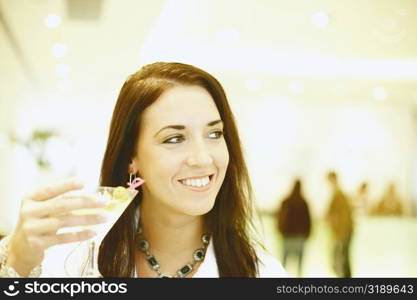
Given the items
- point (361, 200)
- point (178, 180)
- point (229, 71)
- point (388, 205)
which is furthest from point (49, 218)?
point (361, 200)

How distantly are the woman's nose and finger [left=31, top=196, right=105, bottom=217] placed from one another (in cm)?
32

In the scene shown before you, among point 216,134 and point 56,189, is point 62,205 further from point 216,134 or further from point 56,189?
point 216,134

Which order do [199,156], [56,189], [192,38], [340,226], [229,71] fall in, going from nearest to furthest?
[56,189] → [199,156] → [192,38] → [229,71] → [340,226]

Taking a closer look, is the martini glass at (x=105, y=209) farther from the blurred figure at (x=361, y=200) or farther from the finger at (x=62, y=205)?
the blurred figure at (x=361, y=200)

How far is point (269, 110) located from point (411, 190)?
2.72 meters

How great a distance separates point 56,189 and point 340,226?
163 inches

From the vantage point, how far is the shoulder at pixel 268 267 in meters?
1.23

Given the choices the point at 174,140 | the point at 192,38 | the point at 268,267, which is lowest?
the point at 268,267

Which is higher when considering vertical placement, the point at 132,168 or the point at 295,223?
the point at 132,168

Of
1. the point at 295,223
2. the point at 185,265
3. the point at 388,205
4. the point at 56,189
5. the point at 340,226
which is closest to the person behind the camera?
the point at 56,189

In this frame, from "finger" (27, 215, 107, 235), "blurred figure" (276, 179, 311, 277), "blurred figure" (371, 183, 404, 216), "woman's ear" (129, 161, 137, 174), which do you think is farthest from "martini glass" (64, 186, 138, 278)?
"blurred figure" (371, 183, 404, 216)

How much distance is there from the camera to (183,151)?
108 cm

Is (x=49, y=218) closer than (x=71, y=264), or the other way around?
(x=49, y=218)

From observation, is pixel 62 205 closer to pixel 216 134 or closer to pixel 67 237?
pixel 67 237
